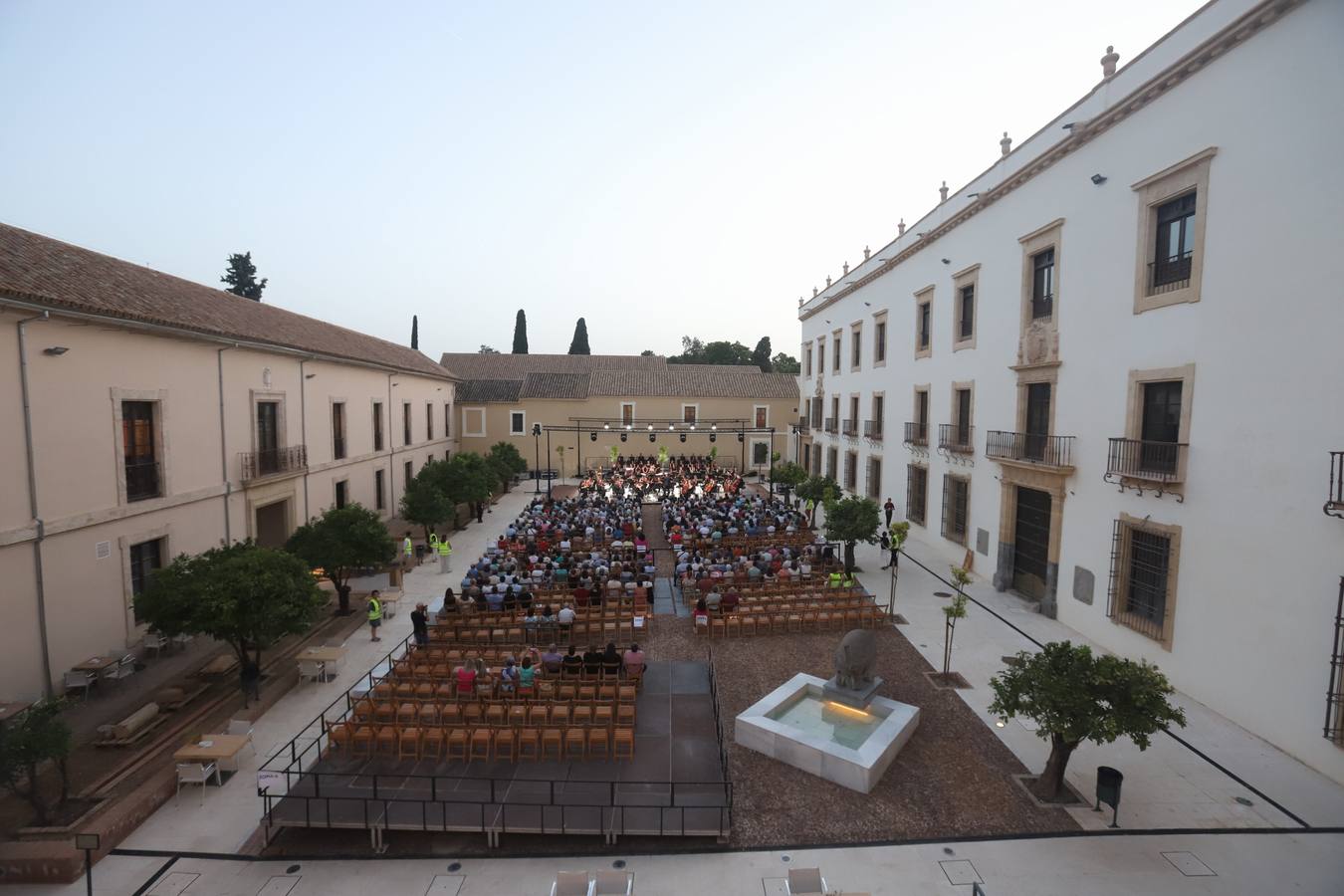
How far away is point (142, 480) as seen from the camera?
1288 cm

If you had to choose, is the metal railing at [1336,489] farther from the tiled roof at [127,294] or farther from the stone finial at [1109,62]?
the tiled roof at [127,294]

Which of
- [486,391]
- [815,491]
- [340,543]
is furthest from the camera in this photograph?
[486,391]

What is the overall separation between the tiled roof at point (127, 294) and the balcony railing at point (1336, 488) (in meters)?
19.2

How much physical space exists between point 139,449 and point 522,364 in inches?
1518

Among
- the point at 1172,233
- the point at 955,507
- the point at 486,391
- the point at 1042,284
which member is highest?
the point at 1172,233

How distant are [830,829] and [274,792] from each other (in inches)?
285

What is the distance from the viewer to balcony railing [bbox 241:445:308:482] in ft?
54.0

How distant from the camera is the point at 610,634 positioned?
531 inches

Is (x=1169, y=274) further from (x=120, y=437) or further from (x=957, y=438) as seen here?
(x=120, y=437)

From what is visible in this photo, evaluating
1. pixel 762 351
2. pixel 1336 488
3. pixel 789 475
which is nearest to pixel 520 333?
pixel 762 351

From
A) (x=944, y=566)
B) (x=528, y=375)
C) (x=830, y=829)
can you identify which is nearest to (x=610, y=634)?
(x=830, y=829)

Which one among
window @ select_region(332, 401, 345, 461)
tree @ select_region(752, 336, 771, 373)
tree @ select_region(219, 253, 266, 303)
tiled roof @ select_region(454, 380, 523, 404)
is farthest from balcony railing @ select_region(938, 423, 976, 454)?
tree @ select_region(752, 336, 771, 373)

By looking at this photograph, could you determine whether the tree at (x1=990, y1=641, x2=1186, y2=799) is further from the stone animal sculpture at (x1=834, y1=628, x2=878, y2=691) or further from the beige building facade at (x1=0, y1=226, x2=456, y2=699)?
the beige building facade at (x1=0, y1=226, x2=456, y2=699)

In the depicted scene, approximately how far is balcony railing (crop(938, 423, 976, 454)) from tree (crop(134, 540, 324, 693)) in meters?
16.9
